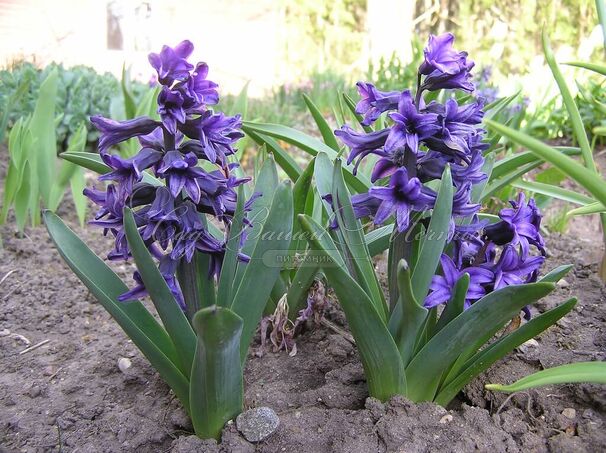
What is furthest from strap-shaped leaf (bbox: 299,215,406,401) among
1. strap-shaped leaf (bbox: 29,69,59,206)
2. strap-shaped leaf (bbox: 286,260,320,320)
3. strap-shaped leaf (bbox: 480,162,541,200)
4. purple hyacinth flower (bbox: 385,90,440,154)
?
strap-shaped leaf (bbox: 29,69,59,206)

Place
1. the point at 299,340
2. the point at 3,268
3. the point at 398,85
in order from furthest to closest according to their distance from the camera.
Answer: the point at 398,85
the point at 3,268
the point at 299,340

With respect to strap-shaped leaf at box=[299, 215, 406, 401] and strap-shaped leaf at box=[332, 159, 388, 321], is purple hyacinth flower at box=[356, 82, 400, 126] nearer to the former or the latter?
strap-shaped leaf at box=[332, 159, 388, 321]

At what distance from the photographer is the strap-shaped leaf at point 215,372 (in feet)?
3.31

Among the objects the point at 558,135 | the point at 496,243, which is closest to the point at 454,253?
the point at 496,243

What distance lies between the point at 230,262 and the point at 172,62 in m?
0.43

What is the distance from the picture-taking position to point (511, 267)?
125cm

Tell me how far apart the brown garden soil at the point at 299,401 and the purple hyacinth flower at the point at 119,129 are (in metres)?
0.64

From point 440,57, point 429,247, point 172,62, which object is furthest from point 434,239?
point 172,62

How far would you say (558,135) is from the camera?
4.34 m

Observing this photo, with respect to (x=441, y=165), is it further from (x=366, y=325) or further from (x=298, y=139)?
(x=298, y=139)

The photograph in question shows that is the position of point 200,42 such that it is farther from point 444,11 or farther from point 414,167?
point 414,167

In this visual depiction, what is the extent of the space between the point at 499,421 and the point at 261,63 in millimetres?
9033

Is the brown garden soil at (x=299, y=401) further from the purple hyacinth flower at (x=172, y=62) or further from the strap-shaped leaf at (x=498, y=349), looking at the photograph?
the purple hyacinth flower at (x=172, y=62)

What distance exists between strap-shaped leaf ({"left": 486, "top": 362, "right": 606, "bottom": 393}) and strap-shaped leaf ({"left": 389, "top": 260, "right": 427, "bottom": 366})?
7.5 inches
